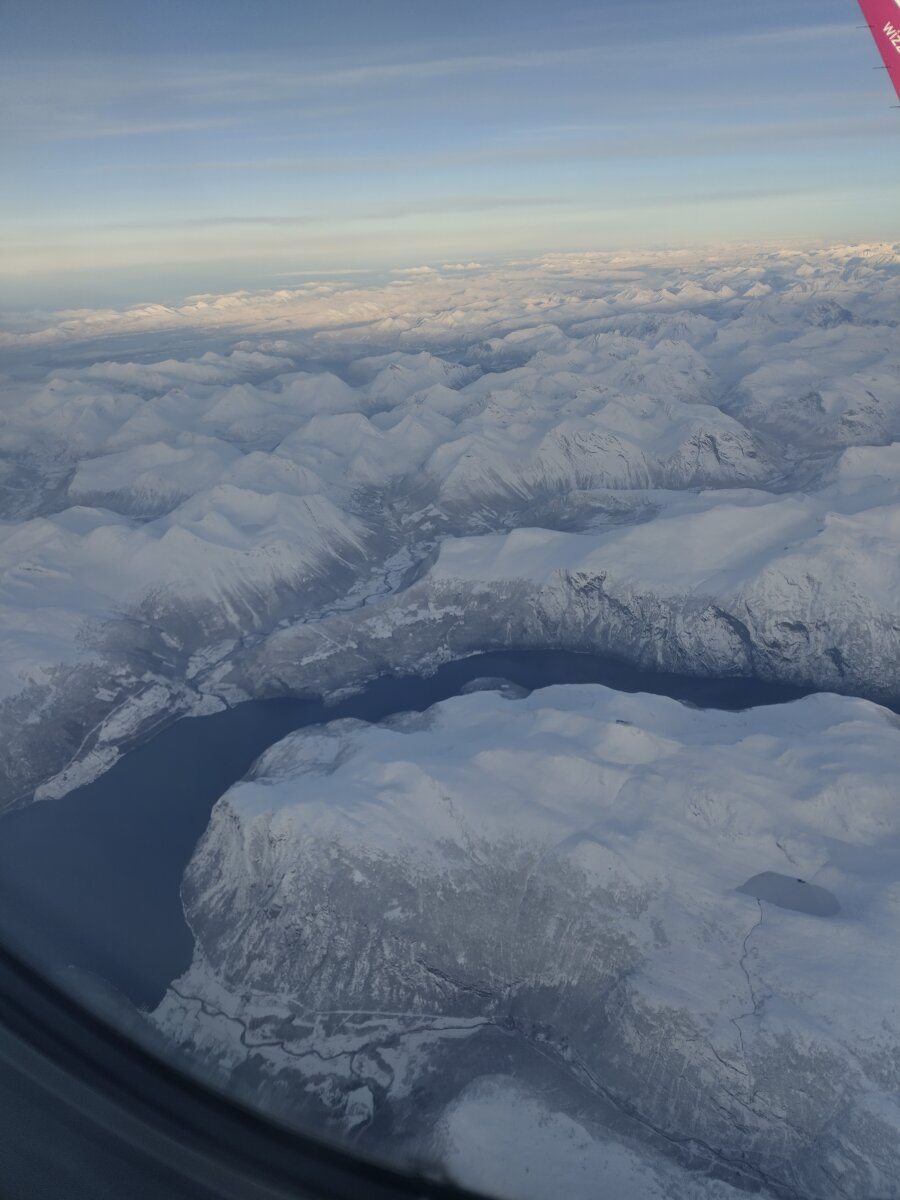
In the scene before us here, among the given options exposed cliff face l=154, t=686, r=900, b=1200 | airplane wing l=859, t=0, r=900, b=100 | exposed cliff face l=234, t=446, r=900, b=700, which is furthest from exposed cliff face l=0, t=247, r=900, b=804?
airplane wing l=859, t=0, r=900, b=100

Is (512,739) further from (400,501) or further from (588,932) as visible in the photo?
(400,501)

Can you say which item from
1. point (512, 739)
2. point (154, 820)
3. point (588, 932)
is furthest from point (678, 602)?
point (154, 820)

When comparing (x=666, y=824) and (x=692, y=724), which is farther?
(x=692, y=724)

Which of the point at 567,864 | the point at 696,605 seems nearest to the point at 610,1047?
the point at 567,864

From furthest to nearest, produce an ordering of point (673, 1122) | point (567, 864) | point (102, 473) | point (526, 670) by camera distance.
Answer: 1. point (102, 473)
2. point (526, 670)
3. point (567, 864)
4. point (673, 1122)

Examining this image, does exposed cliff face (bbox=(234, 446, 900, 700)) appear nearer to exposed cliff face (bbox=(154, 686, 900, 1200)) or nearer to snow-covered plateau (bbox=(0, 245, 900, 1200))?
snow-covered plateau (bbox=(0, 245, 900, 1200))

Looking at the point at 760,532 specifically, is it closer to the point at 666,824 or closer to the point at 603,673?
the point at 603,673
